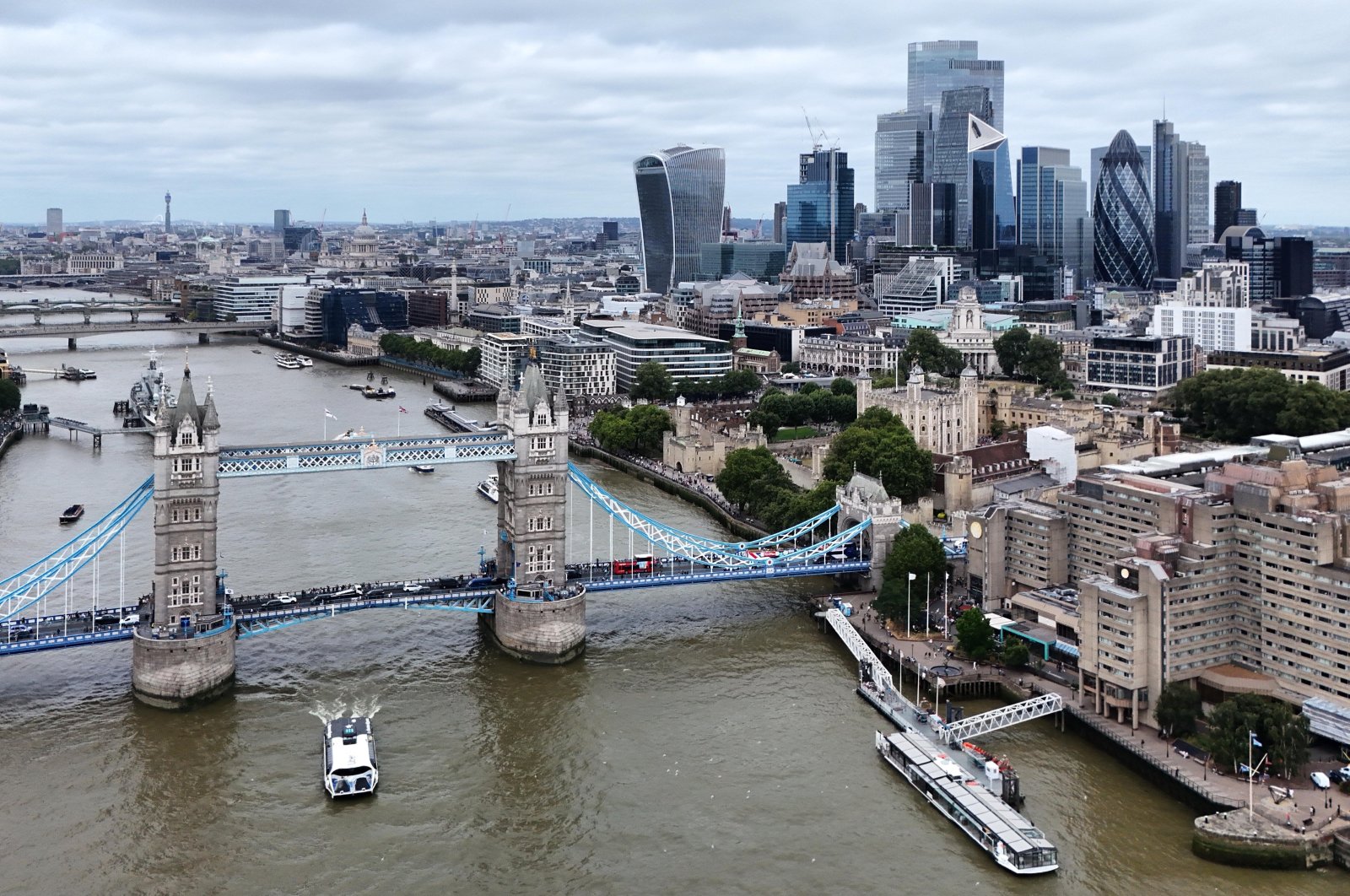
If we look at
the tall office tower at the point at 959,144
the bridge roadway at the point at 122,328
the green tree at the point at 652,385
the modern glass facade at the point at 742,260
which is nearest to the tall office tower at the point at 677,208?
the modern glass facade at the point at 742,260

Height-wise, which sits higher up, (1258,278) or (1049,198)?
(1049,198)

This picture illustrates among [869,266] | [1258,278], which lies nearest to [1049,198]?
[869,266]

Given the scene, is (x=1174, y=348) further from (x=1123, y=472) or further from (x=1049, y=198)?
(x=1049, y=198)

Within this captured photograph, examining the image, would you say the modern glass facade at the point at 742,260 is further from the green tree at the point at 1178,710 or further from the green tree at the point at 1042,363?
the green tree at the point at 1178,710

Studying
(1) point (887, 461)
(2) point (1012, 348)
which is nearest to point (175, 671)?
(1) point (887, 461)

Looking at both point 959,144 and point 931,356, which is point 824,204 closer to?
point 959,144
